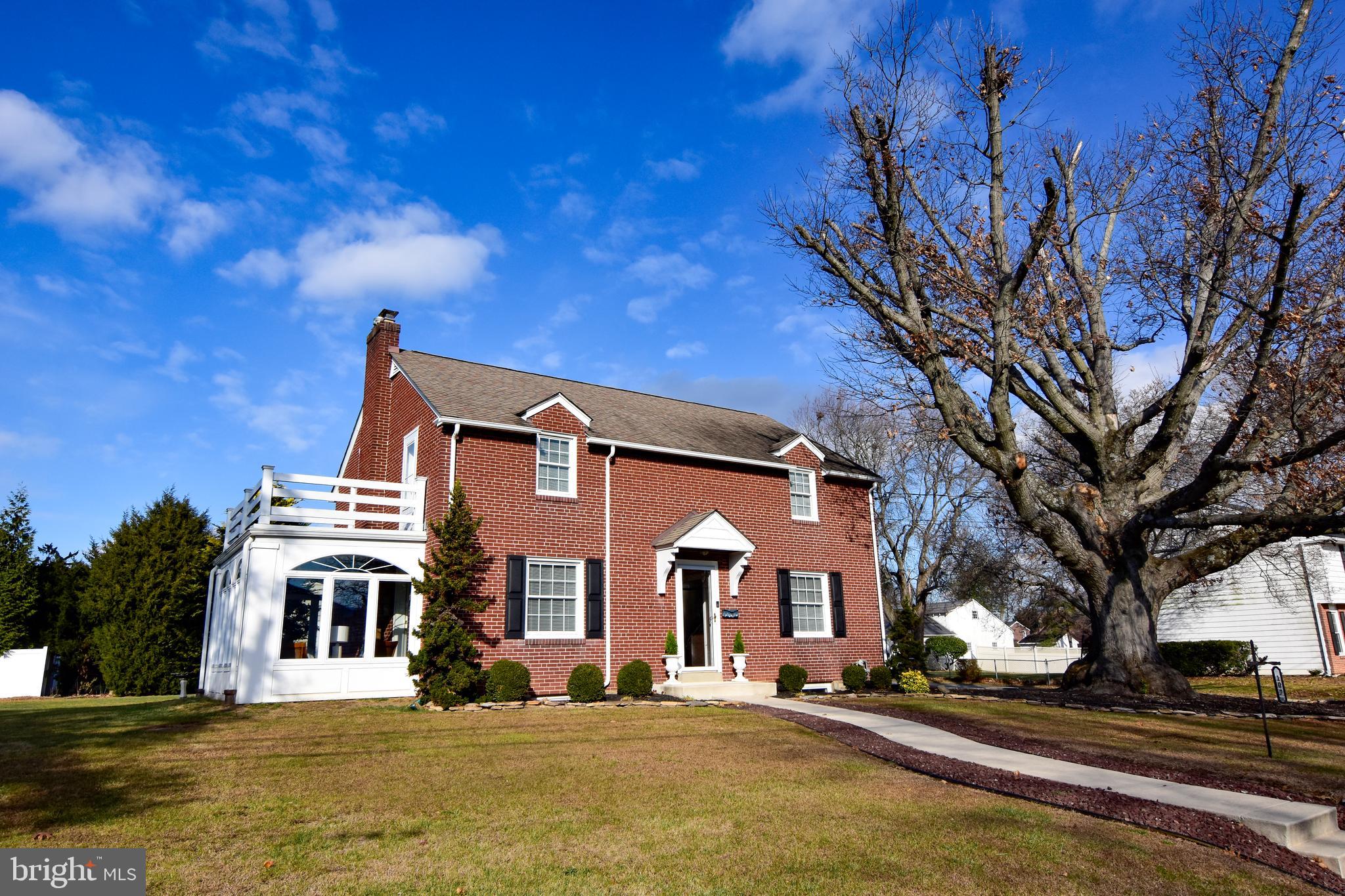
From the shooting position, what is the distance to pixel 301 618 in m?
16.7

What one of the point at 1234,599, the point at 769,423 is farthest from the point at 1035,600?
the point at 769,423

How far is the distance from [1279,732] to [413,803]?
1293 centimetres

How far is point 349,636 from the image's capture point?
16.4 meters

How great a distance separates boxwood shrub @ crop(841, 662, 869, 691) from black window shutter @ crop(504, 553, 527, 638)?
859cm

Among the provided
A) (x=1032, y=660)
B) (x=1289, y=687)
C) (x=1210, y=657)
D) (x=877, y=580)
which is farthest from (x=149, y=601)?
(x=1032, y=660)

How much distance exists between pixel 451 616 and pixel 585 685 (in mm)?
2997

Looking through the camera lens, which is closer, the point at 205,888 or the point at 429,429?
the point at 205,888

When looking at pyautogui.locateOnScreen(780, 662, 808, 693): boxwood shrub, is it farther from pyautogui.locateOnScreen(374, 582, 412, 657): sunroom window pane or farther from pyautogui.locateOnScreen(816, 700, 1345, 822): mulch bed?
pyautogui.locateOnScreen(374, 582, 412, 657): sunroom window pane

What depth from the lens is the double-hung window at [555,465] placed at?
18109 mm

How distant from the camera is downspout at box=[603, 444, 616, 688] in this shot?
17.8m

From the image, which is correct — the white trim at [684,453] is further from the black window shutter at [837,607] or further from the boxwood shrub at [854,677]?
the boxwood shrub at [854,677]

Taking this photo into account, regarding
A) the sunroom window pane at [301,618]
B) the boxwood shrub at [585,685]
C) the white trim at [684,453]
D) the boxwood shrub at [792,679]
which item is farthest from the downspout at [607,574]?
the sunroom window pane at [301,618]

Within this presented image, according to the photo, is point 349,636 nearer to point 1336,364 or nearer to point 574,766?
point 574,766

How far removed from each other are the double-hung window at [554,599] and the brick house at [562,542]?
44mm
